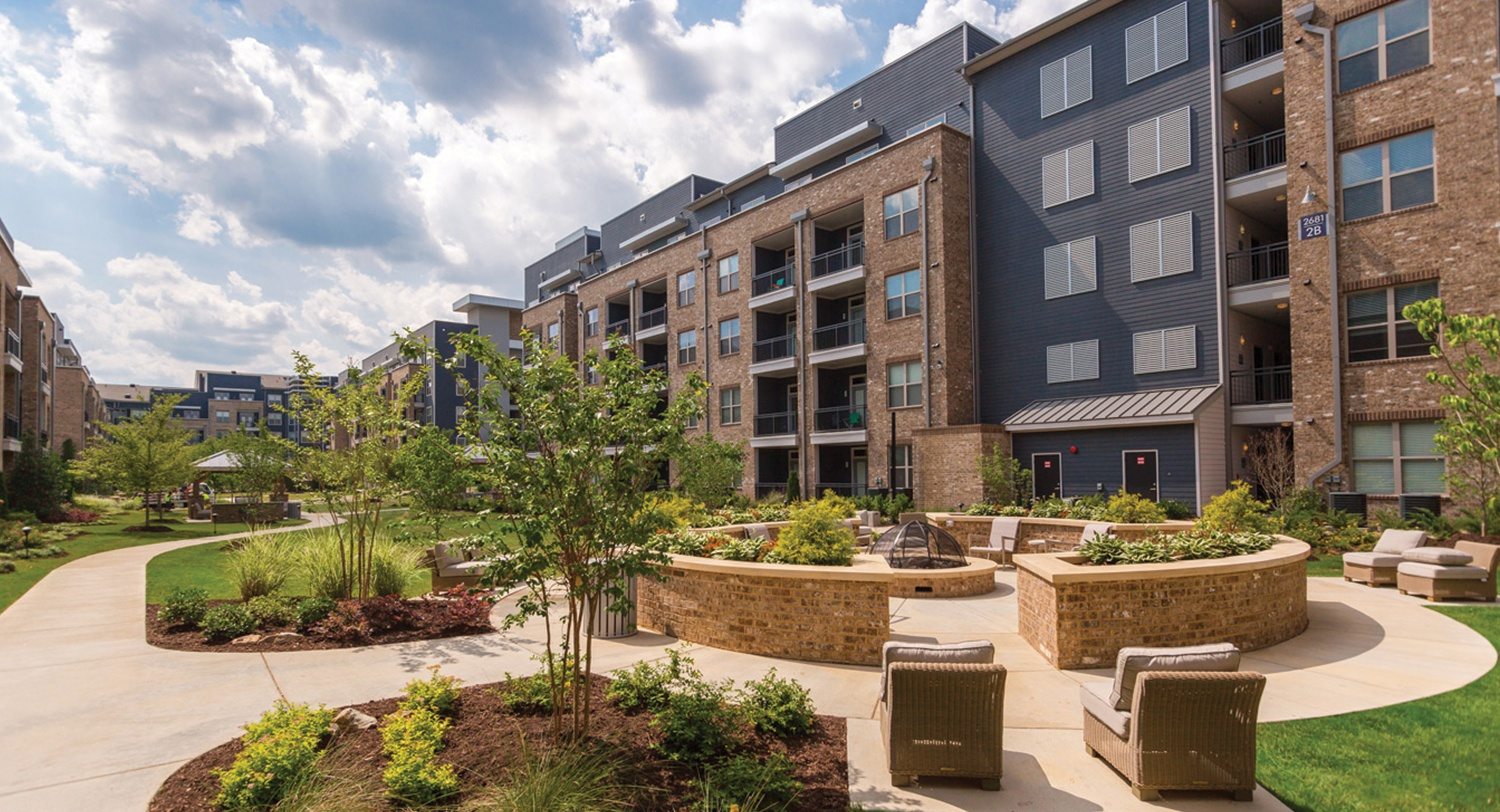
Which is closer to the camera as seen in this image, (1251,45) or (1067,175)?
(1251,45)

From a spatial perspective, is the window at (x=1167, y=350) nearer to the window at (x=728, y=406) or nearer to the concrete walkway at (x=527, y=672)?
the concrete walkway at (x=527, y=672)

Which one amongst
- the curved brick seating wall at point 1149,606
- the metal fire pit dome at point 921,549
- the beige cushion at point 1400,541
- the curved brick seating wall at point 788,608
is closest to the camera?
the curved brick seating wall at point 1149,606

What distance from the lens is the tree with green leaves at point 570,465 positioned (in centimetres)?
512

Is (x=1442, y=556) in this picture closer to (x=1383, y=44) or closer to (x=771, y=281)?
(x=1383, y=44)

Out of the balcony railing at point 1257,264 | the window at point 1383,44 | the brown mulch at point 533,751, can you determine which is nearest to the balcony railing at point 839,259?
the balcony railing at point 1257,264

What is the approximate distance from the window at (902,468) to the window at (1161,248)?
9.29 m

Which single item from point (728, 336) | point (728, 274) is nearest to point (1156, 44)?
point (728, 274)

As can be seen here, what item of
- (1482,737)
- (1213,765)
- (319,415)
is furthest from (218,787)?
(1482,737)

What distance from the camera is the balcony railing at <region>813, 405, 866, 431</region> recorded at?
97.2 ft

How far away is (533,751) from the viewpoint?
204 inches

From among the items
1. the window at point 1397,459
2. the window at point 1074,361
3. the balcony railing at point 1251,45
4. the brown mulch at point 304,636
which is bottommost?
the brown mulch at point 304,636

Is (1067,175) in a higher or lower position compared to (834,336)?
higher

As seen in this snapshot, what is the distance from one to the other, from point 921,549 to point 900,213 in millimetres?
17071

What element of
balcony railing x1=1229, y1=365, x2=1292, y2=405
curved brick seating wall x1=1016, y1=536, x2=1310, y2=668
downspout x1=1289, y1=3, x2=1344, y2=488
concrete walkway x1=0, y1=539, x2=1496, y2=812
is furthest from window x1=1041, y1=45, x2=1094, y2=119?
curved brick seating wall x1=1016, y1=536, x2=1310, y2=668
